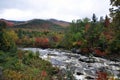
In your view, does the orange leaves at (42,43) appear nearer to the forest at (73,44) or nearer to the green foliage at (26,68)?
the forest at (73,44)

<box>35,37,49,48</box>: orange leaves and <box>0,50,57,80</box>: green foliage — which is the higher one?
<box>0,50,57,80</box>: green foliage

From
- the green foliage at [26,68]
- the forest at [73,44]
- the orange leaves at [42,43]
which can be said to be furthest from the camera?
the orange leaves at [42,43]

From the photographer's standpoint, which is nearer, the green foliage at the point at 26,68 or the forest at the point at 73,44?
the green foliage at the point at 26,68

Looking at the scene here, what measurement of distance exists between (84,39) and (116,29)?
277 ft

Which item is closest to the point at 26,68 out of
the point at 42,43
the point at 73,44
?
the point at 73,44

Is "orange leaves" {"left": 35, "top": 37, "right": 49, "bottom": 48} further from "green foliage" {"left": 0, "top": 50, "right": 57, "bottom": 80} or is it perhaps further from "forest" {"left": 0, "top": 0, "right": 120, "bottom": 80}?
"green foliage" {"left": 0, "top": 50, "right": 57, "bottom": 80}

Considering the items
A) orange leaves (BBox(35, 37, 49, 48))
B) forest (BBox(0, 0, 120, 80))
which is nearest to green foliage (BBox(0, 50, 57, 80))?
forest (BBox(0, 0, 120, 80))

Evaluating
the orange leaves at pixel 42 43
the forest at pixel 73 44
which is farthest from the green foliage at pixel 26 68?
the orange leaves at pixel 42 43

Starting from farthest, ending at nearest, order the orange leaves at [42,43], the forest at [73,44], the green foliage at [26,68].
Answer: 1. the orange leaves at [42,43]
2. the forest at [73,44]
3. the green foliage at [26,68]

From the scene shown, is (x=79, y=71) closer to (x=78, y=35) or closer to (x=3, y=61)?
(x=3, y=61)

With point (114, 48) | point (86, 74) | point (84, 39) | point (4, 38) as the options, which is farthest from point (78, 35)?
point (86, 74)

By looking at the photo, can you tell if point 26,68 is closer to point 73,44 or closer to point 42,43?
point 73,44

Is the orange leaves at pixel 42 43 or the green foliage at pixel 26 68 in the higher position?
→ the green foliage at pixel 26 68

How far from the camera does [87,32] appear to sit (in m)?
109
